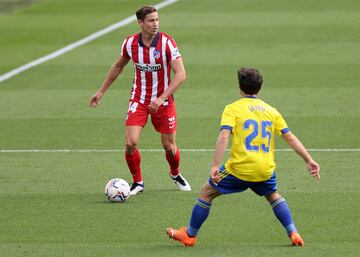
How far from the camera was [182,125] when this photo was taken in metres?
16.2

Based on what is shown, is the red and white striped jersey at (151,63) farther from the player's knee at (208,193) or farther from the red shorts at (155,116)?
the player's knee at (208,193)

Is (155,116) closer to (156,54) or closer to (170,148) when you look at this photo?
(170,148)

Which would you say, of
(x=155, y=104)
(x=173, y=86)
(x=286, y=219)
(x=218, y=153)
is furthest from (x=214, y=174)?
(x=173, y=86)

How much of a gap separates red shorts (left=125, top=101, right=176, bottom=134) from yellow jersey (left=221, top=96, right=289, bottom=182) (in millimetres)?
2667

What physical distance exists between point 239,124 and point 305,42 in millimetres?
13097

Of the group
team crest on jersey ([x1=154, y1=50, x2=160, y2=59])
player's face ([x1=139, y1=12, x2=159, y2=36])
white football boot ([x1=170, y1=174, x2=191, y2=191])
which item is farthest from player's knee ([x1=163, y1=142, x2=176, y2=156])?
player's face ([x1=139, y1=12, x2=159, y2=36])

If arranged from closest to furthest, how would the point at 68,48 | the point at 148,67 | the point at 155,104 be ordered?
the point at 155,104 < the point at 148,67 < the point at 68,48

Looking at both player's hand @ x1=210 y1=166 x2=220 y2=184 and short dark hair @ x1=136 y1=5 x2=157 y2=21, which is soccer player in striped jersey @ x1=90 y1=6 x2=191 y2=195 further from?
player's hand @ x1=210 y1=166 x2=220 y2=184

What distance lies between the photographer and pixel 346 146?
1441 centimetres

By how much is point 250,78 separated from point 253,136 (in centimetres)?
53

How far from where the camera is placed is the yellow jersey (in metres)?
9.30

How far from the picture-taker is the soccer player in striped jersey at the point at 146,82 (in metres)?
11.8

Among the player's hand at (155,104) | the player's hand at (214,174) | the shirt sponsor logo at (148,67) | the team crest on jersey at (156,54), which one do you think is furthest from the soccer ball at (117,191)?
the player's hand at (214,174)

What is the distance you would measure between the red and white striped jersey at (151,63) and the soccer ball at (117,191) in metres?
1.03
